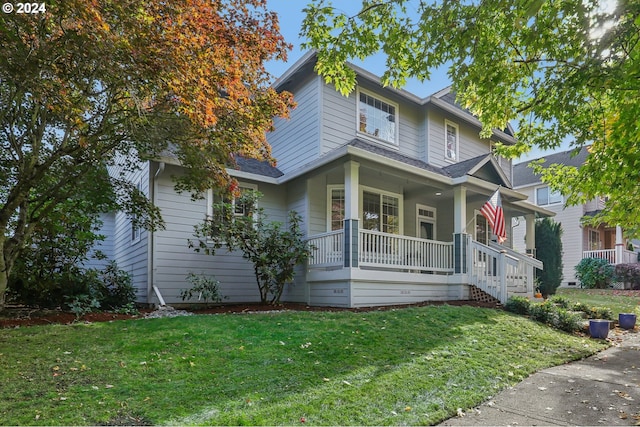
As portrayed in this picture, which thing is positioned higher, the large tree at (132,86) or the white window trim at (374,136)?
the white window trim at (374,136)

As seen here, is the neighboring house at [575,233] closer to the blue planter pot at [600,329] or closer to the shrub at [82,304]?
the blue planter pot at [600,329]

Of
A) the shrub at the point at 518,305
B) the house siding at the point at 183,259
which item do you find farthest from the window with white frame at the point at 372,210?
the shrub at the point at 518,305

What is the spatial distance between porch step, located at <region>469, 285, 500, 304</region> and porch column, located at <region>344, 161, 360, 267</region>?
4190mm

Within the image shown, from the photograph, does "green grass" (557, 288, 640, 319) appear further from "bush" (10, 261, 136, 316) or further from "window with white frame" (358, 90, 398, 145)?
"bush" (10, 261, 136, 316)

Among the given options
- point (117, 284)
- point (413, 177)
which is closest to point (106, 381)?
point (117, 284)

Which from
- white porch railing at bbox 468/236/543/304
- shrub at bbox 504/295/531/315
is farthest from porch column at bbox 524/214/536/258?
shrub at bbox 504/295/531/315

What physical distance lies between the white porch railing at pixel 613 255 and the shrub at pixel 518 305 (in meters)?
15.5

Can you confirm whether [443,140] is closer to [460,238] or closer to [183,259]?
[460,238]

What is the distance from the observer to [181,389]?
3924 mm

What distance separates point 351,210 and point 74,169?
580 cm

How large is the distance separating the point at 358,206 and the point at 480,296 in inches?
171

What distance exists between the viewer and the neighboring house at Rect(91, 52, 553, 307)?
9758mm

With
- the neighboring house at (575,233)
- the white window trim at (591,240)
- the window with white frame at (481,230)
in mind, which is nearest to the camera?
the window with white frame at (481,230)

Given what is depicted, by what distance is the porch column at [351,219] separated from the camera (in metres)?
9.28
